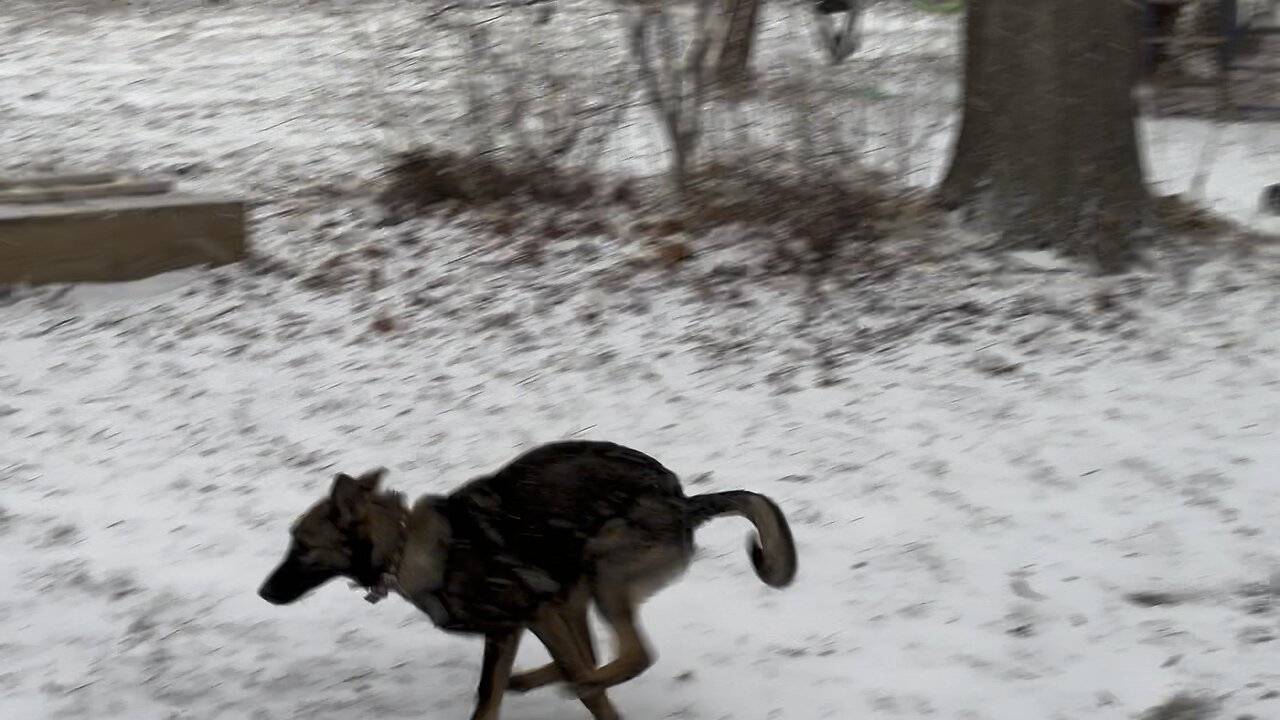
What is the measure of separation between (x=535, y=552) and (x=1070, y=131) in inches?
223

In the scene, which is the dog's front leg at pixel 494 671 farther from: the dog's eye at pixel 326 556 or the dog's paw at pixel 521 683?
the dog's eye at pixel 326 556

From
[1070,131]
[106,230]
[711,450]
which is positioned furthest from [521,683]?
[106,230]

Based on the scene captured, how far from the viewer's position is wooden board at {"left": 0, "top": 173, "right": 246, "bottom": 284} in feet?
31.4

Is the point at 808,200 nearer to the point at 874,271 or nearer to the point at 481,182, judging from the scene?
the point at 874,271

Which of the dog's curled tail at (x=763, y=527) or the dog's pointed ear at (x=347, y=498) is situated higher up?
the dog's pointed ear at (x=347, y=498)

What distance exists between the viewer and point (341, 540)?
172 inches

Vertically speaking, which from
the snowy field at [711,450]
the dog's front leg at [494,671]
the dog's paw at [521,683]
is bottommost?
the snowy field at [711,450]

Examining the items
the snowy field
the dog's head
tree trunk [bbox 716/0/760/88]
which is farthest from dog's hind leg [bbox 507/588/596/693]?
tree trunk [bbox 716/0/760/88]

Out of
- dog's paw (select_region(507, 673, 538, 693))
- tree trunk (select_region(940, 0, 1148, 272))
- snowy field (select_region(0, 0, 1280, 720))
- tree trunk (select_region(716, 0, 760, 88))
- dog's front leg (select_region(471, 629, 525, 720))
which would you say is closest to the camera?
dog's front leg (select_region(471, 629, 525, 720))

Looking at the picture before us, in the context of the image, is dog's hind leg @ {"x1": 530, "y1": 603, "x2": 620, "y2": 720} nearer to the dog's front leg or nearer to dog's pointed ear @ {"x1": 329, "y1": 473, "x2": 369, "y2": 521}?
the dog's front leg

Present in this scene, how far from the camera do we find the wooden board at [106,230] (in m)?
9.59

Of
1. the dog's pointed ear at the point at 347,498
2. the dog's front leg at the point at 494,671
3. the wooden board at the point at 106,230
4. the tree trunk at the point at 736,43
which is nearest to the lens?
the dog's pointed ear at the point at 347,498

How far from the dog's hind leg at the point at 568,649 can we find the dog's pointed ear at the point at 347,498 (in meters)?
0.67

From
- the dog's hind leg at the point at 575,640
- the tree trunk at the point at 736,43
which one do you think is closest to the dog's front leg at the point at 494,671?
the dog's hind leg at the point at 575,640
